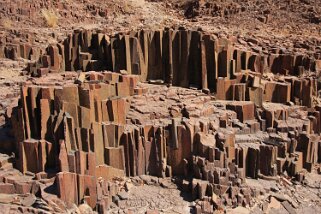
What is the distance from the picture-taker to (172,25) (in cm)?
2666

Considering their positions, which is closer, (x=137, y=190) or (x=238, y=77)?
(x=137, y=190)

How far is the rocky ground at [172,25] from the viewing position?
11.2 meters

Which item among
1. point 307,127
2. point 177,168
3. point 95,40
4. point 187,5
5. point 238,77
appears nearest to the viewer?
point 177,168

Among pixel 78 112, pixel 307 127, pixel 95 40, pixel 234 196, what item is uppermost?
pixel 95 40

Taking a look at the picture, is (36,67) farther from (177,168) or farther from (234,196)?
(234,196)

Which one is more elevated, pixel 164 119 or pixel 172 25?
pixel 172 25

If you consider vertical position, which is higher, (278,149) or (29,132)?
(29,132)

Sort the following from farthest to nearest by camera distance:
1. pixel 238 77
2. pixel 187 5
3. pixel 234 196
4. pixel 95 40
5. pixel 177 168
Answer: pixel 187 5, pixel 95 40, pixel 238 77, pixel 177 168, pixel 234 196

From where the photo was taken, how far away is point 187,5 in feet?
105

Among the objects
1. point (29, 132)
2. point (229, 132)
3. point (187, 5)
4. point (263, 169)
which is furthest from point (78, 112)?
point (187, 5)

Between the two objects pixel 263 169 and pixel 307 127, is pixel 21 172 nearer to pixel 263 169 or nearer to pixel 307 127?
→ pixel 263 169

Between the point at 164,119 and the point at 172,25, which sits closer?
the point at 164,119

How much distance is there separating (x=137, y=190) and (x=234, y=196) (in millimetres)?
2435

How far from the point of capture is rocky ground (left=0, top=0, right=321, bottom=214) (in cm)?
1116
